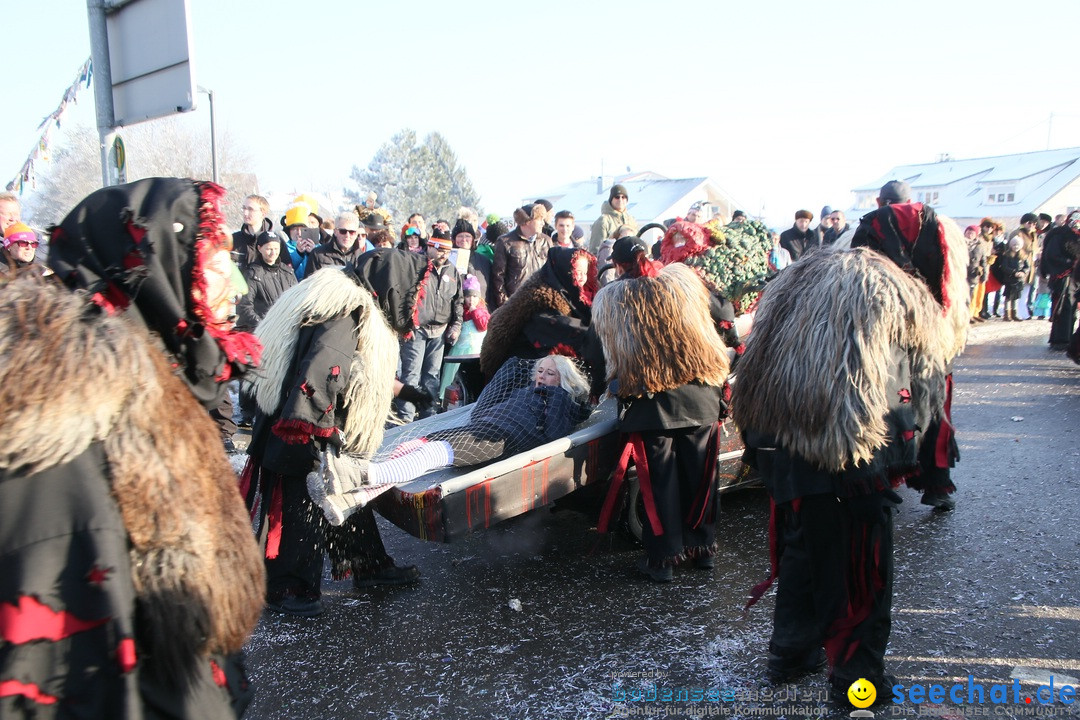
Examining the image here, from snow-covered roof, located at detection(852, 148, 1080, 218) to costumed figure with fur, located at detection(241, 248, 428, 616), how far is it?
4193cm

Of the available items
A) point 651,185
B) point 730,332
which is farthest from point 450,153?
point 730,332

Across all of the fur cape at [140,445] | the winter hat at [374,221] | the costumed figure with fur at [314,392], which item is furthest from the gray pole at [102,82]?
the fur cape at [140,445]

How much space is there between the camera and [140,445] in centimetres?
151

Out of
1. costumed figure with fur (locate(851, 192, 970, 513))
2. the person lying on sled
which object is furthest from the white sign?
costumed figure with fur (locate(851, 192, 970, 513))

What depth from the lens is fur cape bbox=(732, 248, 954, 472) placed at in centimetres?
276

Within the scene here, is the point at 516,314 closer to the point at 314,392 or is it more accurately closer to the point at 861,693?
the point at 314,392

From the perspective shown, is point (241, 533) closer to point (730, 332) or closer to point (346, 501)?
point (346, 501)

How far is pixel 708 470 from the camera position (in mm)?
4188

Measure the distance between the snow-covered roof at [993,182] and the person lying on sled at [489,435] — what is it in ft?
134

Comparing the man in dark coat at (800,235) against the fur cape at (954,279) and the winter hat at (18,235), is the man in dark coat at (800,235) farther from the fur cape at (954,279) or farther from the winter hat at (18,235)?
the winter hat at (18,235)

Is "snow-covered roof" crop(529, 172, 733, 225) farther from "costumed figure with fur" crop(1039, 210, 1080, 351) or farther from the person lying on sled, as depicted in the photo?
the person lying on sled

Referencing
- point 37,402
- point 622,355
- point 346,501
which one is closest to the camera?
point 37,402

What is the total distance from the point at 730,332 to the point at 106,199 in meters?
3.59

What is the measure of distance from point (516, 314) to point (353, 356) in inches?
66.9
